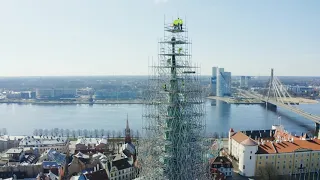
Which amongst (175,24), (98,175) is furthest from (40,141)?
(175,24)

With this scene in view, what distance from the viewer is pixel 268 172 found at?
1628cm

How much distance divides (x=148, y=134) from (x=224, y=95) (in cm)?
6332

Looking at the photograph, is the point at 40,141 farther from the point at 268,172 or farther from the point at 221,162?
the point at 268,172

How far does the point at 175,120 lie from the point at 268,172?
38.7ft

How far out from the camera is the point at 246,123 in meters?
35.6

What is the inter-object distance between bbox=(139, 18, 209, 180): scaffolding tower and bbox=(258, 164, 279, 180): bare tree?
10009mm

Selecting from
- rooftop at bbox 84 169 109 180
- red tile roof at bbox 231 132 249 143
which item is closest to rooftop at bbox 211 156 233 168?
red tile roof at bbox 231 132 249 143

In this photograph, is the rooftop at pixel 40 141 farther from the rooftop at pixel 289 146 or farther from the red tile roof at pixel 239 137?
the rooftop at pixel 289 146

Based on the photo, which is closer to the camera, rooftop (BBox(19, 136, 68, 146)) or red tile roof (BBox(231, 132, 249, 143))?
red tile roof (BBox(231, 132, 249, 143))

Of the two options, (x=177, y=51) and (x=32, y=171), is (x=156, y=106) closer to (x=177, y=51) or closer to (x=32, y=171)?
(x=177, y=51)

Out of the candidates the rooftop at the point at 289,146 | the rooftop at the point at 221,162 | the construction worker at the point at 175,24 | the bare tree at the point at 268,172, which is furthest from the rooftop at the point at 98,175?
the construction worker at the point at 175,24

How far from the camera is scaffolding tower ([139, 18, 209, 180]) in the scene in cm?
680

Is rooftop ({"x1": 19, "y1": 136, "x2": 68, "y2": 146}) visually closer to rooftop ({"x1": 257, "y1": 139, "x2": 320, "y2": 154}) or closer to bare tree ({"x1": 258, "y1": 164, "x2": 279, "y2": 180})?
bare tree ({"x1": 258, "y1": 164, "x2": 279, "y2": 180})

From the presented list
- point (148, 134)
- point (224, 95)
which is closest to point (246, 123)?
point (148, 134)
